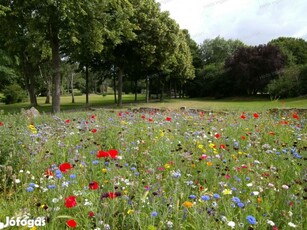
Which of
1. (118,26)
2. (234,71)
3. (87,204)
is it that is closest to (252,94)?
(234,71)

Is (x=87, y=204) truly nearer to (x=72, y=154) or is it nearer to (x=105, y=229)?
(x=105, y=229)

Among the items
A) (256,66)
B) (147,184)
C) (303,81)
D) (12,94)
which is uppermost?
(256,66)

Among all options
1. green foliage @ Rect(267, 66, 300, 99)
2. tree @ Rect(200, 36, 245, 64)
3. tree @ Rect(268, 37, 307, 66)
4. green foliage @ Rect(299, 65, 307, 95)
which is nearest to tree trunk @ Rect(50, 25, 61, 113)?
green foliage @ Rect(267, 66, 300, 99)

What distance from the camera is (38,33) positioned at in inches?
826

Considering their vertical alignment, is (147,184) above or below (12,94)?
below

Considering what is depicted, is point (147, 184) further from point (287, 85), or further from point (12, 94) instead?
point (12, 94)

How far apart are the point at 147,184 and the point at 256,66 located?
5666 centimetres

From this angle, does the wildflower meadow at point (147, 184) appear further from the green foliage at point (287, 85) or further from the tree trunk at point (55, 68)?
the green foliage at point (287, 85)

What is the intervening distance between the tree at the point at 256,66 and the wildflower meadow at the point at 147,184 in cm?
5165

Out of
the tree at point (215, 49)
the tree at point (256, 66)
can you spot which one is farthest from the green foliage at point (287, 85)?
the tree at point (215, 49)

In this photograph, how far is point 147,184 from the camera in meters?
3.54

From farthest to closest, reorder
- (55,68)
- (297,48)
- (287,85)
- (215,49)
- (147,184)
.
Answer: (215,49)
(297,48)
(287,85)
(55,68)
(147,184)

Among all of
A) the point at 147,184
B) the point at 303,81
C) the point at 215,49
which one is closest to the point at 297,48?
the point at 215,49

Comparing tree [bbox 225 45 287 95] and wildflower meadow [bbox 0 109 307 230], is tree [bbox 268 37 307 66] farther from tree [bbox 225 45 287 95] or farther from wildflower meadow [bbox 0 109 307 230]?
wildflower meadow [bbox 0 109 307 230]
